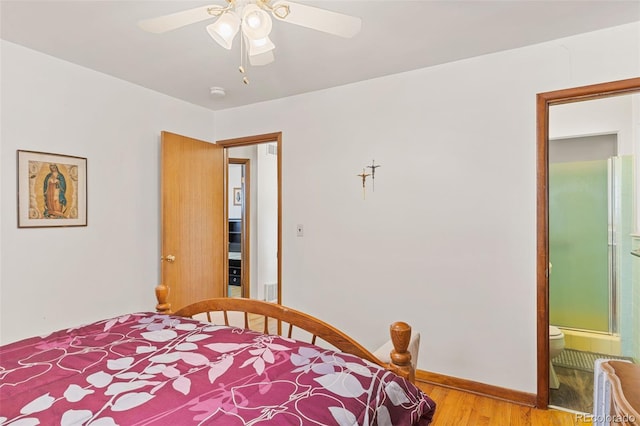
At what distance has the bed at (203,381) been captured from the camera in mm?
971

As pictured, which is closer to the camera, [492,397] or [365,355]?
[365,355]

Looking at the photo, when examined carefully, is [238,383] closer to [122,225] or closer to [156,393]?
[156,393]

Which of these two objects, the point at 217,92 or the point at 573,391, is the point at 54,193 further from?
the point at 573,391

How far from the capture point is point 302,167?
11.2 feet

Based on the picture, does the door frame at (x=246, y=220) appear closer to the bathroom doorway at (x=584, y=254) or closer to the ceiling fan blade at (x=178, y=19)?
the ceiling fan blade at (x=178, y=19)

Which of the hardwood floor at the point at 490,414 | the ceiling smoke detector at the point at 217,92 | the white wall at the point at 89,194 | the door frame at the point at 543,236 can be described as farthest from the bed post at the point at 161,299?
the door frame at the point at 543,236

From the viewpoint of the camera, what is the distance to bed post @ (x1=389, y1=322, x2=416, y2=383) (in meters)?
1.35

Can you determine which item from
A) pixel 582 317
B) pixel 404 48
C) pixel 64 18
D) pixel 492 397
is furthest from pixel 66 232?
pixel 582 317

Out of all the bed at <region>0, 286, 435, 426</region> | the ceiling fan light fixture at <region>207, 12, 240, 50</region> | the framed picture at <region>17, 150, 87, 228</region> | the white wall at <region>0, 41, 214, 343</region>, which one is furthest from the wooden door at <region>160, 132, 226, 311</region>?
the ceiling fan light fixture at <region>207, 12, 240, 50</region>

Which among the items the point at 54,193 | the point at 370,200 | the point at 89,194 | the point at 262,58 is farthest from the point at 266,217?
the point at 262,58

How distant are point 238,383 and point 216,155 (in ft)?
10.1

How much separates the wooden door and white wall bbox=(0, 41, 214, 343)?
210 millimetres

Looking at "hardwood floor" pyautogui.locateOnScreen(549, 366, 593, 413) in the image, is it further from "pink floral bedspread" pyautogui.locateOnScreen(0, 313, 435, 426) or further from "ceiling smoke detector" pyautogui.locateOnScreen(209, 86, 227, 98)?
"ceiling smoke detector" pyautogui.locateOnScreen(209, 86, 227, 98)

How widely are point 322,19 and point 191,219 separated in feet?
8.05
